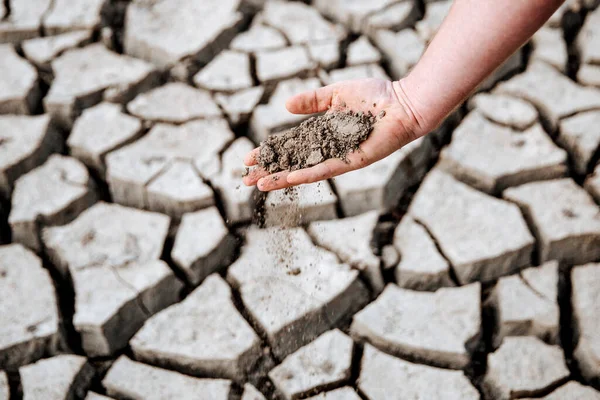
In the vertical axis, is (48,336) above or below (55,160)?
below

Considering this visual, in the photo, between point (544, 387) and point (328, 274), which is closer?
point (544, 387)

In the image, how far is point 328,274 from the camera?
2.01 meters

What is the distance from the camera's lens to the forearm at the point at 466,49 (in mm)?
1461

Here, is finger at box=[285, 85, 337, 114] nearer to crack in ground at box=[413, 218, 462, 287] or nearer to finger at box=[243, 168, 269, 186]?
finger at box=[243, 168, 269, 186]

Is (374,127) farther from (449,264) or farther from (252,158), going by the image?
(449,264)

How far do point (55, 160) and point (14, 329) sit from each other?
29.7 inches

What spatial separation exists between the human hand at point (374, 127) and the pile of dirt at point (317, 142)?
3 cm

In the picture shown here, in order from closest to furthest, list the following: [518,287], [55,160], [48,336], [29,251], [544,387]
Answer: [544,387]
[48,336]
[518,287]
[29,251]
[55,160]

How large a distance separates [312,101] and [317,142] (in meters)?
0.17

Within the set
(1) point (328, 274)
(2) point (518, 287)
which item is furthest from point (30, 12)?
(2) point (518, 287)

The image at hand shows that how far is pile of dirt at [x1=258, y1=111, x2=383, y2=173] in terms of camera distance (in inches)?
70.3

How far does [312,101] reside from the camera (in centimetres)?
193

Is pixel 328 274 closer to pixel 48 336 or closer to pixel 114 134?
pixel 48 336

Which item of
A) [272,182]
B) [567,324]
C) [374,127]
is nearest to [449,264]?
[567,324]
